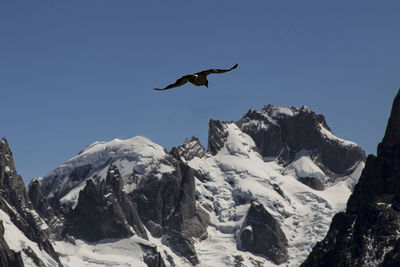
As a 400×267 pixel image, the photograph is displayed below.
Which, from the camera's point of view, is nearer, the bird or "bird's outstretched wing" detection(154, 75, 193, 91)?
"bird's outstretched wing" detection(154, 75, 193, 91)

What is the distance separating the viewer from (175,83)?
10200cm

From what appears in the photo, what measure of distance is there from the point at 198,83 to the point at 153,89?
13.2ft

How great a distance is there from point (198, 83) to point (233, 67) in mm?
3448

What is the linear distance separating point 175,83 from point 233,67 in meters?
5.32

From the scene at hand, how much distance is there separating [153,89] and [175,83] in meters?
2.24

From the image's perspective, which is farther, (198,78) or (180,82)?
(198,78)

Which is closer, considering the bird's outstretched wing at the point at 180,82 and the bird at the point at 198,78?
the bird's outstretched wing at the point at 180,82

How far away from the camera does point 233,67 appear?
4028 inches

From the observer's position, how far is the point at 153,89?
103 m

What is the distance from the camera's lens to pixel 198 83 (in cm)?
10294

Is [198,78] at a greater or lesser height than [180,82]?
greater
